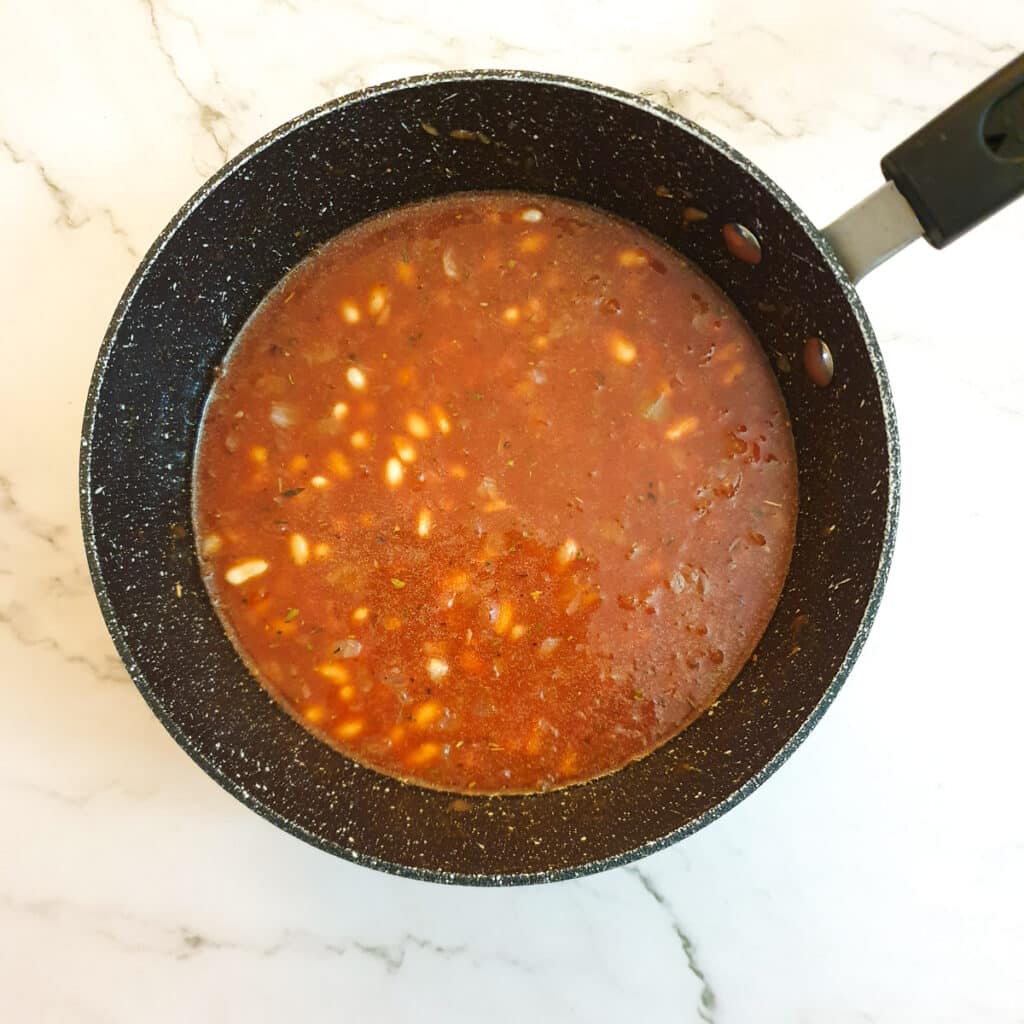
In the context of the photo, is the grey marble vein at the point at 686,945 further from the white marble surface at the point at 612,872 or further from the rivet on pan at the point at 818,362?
the rivet on pan at the point at 818,362

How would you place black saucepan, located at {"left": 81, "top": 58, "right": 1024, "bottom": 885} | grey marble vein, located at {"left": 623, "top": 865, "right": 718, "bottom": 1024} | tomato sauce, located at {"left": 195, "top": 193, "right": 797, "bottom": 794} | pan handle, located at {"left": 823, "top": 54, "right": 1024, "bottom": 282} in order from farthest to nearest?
grey marble vein, located at {"left": 623, "top": 865, "right": 718, "bottom": 1024}, tomato sauce, located at {"left": 195, "top": 193, "right": 797, "bottom": 794}, black saucepan, located at {"left": 81, "top": 58, "right": 1024, "bottom": 885}, pan handle, located at {"left": 823, "top": 54, "right": 1024, "bottom": 282}

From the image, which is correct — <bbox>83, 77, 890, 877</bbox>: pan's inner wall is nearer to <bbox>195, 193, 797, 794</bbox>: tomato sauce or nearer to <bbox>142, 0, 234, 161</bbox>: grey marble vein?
<bbox>195, 193, 797, 794</bbox>: tomato sauce

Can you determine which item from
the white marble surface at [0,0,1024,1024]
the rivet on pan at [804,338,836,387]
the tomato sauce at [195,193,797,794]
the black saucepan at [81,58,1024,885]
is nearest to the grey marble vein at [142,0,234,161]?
the white marble surface at [0,0,1024,1024]

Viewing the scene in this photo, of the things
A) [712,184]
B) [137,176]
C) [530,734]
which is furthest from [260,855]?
[712,184]

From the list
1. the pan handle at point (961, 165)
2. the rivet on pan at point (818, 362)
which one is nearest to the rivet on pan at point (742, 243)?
the rivet on pan at point (818, 362)

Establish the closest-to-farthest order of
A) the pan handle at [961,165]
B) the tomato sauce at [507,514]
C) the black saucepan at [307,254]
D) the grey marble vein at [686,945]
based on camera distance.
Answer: the pan handle at [961,165] → the black saucepan at [307,254] → the tomato sauce at [507,514] → the grey marble vein at [686,945]

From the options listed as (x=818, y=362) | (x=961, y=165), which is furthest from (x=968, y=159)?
(x=818, y=362)
